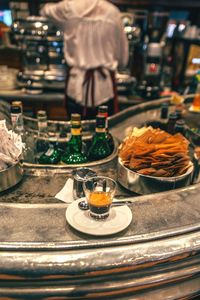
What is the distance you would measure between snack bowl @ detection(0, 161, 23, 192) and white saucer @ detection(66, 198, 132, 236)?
0.36 m

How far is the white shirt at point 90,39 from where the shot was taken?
10.2 feet

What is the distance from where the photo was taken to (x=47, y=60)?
4.34 meters

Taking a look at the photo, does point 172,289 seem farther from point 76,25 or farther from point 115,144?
point 76,25

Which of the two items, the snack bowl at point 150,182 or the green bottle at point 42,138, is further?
the green bottle at point 42,138

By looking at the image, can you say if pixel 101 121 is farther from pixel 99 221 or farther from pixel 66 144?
pixel 99 221

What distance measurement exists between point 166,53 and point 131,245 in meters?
4.88

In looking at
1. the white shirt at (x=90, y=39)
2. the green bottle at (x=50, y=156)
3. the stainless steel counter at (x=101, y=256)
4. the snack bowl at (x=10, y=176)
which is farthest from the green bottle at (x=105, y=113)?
the white shirt at (x=90, y=39)

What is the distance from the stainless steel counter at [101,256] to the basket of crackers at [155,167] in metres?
0.15

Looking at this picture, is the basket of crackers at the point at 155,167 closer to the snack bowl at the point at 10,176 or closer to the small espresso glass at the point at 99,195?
the small espresso glass at the point at 99,195

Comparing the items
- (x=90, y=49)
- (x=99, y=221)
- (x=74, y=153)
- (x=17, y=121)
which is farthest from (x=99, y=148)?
(x=90, y=49)

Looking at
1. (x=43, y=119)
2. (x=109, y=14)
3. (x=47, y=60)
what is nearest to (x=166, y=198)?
(x=43, y=119)

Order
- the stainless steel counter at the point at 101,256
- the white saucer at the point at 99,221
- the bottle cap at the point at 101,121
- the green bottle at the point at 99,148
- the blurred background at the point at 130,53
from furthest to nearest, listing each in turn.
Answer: the blurred background at the point at 130,53, the green bottle at the point at 99,148, the bottle cap at the point at 101,121, the white saucer at the point at 99,221, the stainless steel counter at the point at 101,256

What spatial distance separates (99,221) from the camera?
41.5 inches

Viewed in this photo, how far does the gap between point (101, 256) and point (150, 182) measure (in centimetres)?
48
